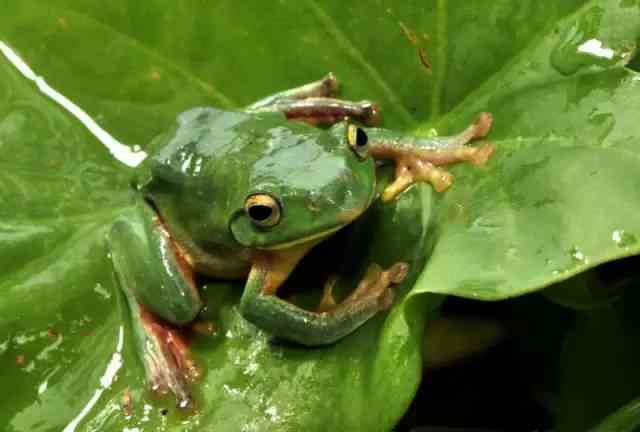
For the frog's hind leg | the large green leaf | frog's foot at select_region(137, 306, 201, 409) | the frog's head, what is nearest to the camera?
the large green leaf

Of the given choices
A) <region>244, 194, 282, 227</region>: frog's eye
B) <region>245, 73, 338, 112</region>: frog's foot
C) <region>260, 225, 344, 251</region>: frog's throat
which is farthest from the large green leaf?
<region>244, 194, 282, 227</region>: frog's eye

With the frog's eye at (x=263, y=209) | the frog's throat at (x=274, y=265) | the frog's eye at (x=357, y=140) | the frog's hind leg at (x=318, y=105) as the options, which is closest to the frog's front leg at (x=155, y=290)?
the frog's throat at (x=274, y=265)

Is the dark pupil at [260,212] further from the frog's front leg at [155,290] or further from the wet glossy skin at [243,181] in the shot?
the frog's front leg at [155,290]

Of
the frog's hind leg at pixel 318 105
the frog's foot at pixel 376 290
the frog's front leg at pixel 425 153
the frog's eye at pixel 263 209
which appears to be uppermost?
the frog's hind leg at pixel 318 105

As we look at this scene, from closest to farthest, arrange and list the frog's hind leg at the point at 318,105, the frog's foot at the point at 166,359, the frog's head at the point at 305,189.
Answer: the frog's head at the point at 305,189, the frog's foot at the point at 166,359, the frog's hind leg at the point at 318,105

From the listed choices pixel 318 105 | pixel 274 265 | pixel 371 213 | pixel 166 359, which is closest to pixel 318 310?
pixel 274 265

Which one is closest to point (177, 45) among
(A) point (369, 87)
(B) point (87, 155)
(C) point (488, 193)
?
(B) point (87, 155)

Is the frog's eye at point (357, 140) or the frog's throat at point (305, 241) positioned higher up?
the frog's eye at point (357, 140)

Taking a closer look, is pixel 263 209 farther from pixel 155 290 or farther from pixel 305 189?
pixel 155 290

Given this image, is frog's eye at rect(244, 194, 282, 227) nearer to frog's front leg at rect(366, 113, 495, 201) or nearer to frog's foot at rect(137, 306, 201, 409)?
frog's front leg at rect(366, 113, 495, 201)
